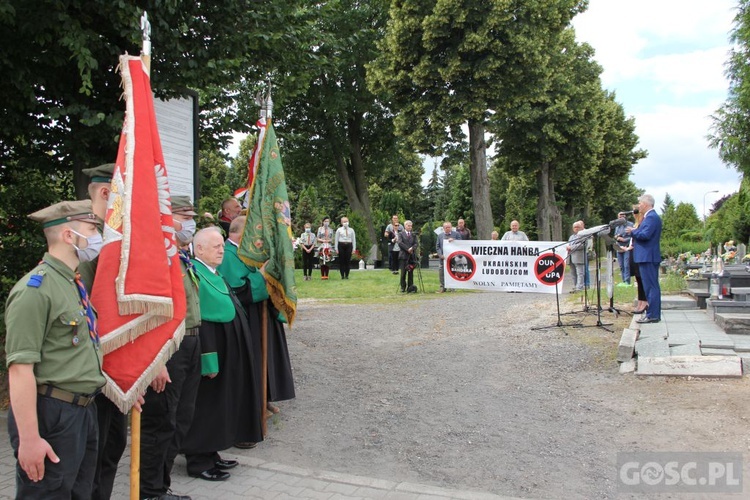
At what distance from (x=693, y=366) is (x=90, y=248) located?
6.70 m

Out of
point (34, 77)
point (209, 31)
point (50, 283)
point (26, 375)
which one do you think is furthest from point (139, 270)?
point (209, 31)

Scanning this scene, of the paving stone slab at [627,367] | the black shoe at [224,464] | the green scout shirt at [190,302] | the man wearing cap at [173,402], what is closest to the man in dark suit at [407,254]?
the paving stone slab at [627,367]

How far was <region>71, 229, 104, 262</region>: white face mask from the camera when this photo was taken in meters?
3.07

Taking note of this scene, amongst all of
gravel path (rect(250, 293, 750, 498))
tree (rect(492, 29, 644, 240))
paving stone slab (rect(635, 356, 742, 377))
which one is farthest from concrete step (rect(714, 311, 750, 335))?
tree (rect(492, 29, 644, 240))

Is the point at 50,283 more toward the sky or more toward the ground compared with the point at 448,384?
more toward the sky

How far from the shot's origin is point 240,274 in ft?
18.5

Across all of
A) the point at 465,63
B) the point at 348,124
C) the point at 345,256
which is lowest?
the point at 345,256

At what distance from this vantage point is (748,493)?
4.34 m

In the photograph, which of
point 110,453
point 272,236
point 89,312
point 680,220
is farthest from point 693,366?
point 680,220

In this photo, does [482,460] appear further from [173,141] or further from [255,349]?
[173,141]

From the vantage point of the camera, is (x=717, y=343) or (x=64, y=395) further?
(x=717, y=343)

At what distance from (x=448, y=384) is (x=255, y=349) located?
9.20 feet

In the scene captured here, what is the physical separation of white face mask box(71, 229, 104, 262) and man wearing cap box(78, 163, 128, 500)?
37cm

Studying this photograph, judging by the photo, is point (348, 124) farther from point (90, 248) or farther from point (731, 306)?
point (90, 248)
